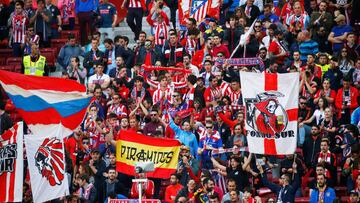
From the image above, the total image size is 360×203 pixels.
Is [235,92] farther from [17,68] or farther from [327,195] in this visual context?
[17,68]

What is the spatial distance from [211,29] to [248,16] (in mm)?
1251

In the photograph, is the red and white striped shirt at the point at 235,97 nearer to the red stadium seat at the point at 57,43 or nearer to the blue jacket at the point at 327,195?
the blue jacket at the point at 327,195

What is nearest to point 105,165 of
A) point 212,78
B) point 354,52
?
point 212,78

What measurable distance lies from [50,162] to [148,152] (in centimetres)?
225

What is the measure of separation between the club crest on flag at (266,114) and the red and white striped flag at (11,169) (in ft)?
14.0

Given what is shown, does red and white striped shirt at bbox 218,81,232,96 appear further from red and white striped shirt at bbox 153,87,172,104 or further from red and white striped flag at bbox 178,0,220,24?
red and white striped flag at bbox 178,0,220,24

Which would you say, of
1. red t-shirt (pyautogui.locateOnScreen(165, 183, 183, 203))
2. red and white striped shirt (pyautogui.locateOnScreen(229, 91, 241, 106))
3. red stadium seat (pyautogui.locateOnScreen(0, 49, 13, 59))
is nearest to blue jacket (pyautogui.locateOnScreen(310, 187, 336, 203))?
red t-shirt (pyautogui.locateOnScreen(165, 183, 183, 203))

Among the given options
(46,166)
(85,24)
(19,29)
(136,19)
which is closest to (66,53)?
(19,29)

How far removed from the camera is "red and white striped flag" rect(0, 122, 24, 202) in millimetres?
32062

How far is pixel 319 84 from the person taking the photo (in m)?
35.9

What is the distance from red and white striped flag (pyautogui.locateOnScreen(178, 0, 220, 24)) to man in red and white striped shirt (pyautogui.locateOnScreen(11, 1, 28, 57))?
12.1 ft

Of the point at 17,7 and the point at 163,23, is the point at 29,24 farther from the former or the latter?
the point at 163,23

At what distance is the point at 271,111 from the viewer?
3303 cm

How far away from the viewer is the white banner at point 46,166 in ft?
106
